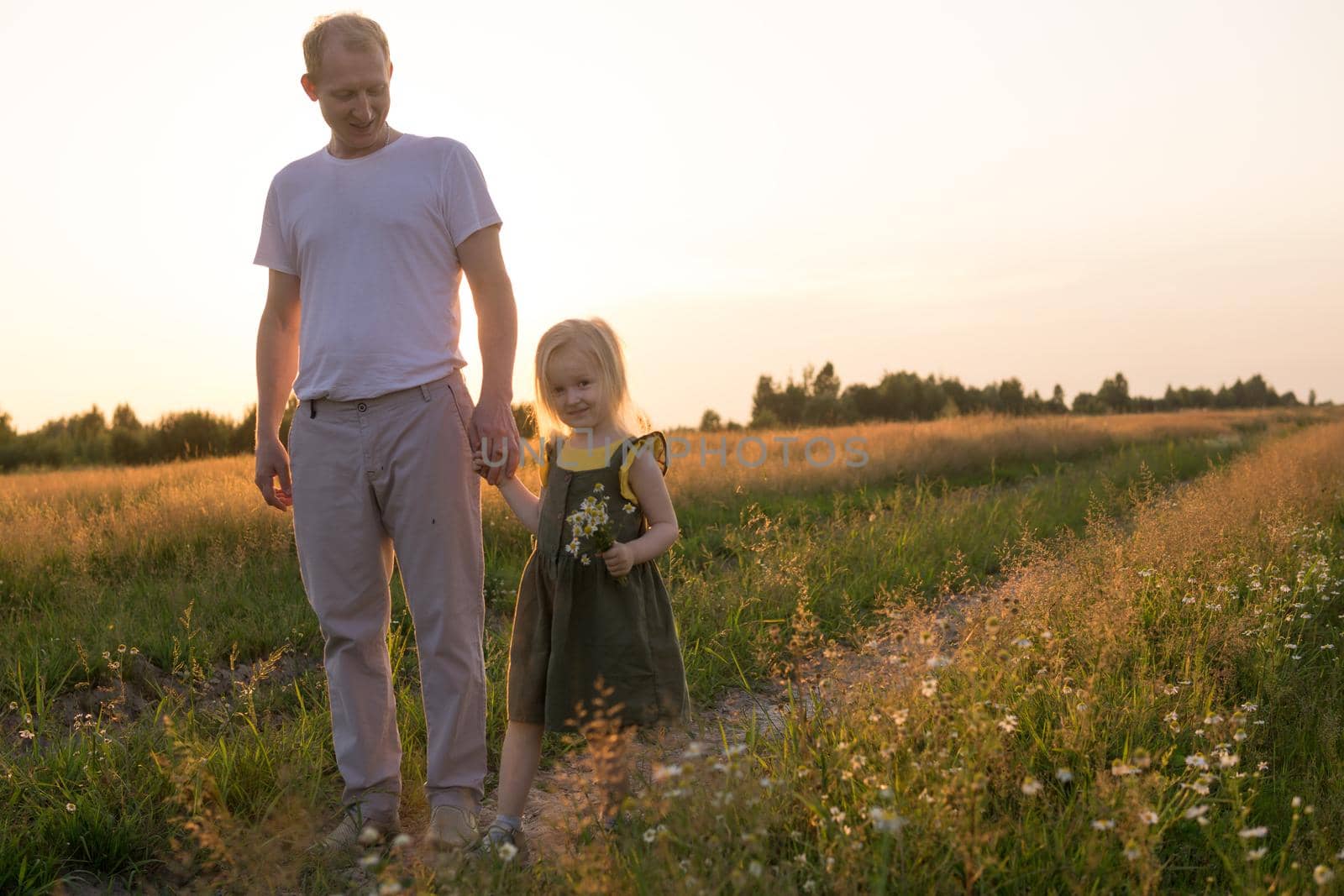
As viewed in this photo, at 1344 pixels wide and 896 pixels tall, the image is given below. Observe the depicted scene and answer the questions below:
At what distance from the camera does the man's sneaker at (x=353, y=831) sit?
3043 millimetres

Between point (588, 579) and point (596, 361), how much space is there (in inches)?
25.6

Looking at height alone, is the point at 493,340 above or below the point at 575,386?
above

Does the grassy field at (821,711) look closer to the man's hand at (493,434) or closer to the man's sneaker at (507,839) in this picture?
the man's sneaker at (507,839)

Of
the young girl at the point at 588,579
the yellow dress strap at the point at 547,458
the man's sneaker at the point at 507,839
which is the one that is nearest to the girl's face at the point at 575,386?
the young girl at the point at 588,579

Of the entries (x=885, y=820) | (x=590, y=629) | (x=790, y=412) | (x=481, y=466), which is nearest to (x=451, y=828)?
(x=590, y=629)

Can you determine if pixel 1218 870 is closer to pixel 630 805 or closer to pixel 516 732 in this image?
pixel 630 805

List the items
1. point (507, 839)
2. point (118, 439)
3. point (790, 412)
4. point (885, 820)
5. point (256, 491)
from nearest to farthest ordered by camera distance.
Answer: point (885, 820), point (507, 839), point (256, 491), point (118, 439), point (790, 412)

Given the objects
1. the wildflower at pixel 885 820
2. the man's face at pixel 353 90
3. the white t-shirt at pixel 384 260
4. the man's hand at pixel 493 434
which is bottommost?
the wildflower at pixel 885 820

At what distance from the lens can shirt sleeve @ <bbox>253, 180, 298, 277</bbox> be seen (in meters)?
3.32

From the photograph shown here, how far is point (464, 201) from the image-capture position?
123 inches

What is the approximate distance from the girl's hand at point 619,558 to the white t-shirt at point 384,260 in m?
0.77

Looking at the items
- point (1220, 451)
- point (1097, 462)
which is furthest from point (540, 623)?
point (1220, 451)

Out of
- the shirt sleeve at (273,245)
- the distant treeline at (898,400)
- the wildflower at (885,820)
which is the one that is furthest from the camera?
the distant treeline at (898,400)

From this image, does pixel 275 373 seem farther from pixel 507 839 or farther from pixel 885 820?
pixel 885 820
